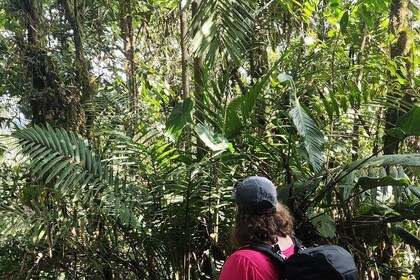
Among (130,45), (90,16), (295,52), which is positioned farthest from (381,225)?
(90,16)

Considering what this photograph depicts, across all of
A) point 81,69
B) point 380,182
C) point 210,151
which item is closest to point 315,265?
point 380,182

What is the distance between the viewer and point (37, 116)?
411 cm

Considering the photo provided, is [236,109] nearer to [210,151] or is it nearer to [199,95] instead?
[210,151]

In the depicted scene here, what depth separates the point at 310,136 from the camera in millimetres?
2361

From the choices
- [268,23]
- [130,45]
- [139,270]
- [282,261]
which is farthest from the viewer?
[130,45]

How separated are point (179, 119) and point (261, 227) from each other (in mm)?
1161

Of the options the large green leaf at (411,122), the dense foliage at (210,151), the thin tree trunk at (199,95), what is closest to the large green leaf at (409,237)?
the dense foliage at (210,151)

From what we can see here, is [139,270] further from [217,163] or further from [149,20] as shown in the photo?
Answer: [149,20]

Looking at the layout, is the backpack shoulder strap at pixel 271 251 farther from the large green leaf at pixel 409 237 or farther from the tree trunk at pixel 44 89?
the tree trunk at pixel 44 89

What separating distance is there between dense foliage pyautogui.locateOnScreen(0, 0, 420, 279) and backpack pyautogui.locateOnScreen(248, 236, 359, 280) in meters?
0.96

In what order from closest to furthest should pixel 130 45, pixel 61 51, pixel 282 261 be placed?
pixel 282 261 → pixel 61 51 → pixel 130 45

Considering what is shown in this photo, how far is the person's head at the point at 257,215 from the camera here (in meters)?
1.42

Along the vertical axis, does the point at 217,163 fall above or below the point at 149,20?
below

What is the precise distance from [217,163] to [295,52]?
5.39 ft
